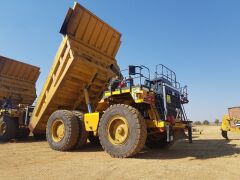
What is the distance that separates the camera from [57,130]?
9.33 metres

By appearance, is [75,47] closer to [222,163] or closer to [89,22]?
[89,22]

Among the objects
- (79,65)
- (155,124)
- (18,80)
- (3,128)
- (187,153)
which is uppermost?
(18,80)

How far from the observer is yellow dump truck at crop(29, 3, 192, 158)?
716cm

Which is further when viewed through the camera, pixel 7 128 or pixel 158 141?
pixel 7 128

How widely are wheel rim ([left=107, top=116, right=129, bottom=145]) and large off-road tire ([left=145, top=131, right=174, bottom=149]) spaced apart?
2.01m

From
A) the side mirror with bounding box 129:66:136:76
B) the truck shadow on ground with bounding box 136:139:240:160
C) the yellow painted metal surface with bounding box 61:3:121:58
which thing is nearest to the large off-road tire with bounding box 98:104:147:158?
the truck shadow on ground with bounding box 136:139:240:160

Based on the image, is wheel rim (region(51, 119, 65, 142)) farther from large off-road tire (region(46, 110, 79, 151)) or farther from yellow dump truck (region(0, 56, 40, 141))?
yellow dump truck (region(0, 56, 40, 141))

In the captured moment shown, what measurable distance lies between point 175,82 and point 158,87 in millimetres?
1215

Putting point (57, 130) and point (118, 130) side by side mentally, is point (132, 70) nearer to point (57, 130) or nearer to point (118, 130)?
point (118, 130)

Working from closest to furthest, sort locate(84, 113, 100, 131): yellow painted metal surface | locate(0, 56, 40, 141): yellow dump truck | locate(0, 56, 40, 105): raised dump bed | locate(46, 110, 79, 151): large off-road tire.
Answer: locate(84, 113, 100, 131): yellow painted metal surface < locate(46, 110, 79, 151): large off-road tire < locate(0, 56, 40, 141): yellow dump truck < locate(0, 56, 40, 105): raised dump bed

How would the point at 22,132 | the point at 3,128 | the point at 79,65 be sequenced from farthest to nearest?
the point at 22,132, the point at 3,128, the point at 79,65

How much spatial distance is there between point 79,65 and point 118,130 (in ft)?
9.71

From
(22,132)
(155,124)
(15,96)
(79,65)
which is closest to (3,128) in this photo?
(22,132)

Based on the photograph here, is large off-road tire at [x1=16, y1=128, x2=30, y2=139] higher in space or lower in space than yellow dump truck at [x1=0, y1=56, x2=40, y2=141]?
lower
